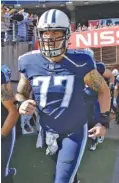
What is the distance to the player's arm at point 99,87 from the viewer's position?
219 centimetres

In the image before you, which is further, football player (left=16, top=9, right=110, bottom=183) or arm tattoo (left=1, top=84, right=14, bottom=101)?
arm tattoo (left=1, top=84, right=14, bottom=101)

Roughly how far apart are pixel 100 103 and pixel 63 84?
0.26 meters

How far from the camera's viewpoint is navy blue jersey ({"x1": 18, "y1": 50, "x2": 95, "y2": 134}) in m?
2.14

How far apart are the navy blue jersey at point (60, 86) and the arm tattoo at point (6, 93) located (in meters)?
0.15

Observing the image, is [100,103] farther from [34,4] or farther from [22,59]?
[34,4]

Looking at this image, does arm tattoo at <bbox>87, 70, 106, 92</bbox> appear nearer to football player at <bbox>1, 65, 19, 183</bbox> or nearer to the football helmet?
the football helmet

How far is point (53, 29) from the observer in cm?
210

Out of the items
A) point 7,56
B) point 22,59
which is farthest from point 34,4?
point 22,59

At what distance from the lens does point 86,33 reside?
2.71 metres

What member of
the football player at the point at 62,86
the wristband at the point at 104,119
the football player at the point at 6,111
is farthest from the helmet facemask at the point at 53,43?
the wristband at the point at 104,119

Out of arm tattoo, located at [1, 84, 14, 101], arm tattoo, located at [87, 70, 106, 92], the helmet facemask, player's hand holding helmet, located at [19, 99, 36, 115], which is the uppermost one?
the helmet facemask

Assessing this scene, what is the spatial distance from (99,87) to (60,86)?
0.81 ft

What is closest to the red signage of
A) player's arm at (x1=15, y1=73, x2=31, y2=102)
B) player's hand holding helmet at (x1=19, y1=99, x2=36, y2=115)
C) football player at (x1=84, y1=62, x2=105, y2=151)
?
football player at (x1=84, y1=62, x2=105, y2=151)

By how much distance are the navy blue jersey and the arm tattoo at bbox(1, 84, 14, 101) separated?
0.15 m
